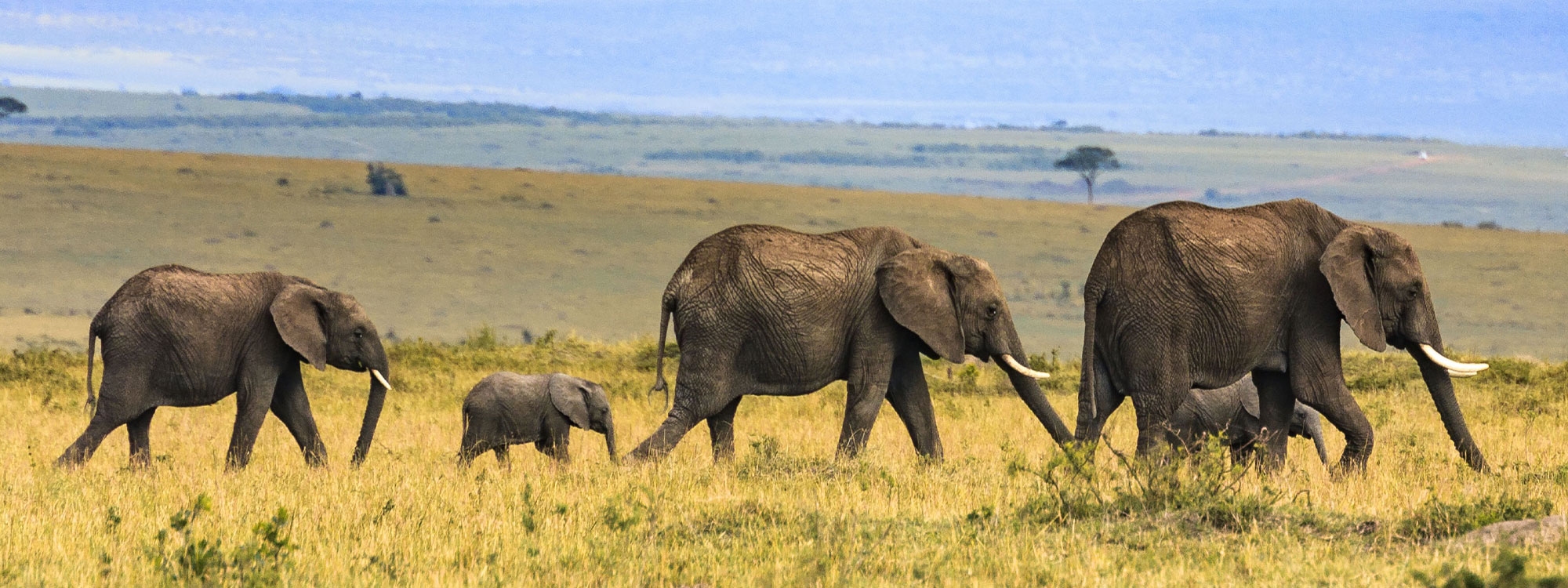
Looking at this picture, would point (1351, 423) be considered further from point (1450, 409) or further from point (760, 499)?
point (760, 499)

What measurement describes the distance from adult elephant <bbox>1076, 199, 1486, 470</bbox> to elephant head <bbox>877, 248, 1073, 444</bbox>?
3.25ft

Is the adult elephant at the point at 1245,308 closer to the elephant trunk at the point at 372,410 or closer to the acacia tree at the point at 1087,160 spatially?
the elephant trunk at the point at 372,410

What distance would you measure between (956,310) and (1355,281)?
2.95m

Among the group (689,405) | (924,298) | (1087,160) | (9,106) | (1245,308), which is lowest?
(1087,160)

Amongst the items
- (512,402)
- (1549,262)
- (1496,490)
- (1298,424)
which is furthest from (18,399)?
(1549,262)

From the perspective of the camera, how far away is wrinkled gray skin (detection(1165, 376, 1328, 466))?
13930mm

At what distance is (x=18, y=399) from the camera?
19391 millimetres

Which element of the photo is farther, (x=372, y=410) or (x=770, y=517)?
(x=372, y=410)

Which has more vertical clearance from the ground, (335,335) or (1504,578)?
(1504,578)

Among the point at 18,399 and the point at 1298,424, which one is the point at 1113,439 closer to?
the point at 1298,424

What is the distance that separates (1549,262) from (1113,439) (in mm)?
60181

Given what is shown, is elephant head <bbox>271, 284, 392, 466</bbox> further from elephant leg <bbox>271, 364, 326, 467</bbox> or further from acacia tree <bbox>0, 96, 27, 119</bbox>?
acacia tree <bbox>0, 96, 27, 119</bbox>

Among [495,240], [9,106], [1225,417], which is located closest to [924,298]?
[1225,417]

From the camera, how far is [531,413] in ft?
49.1
